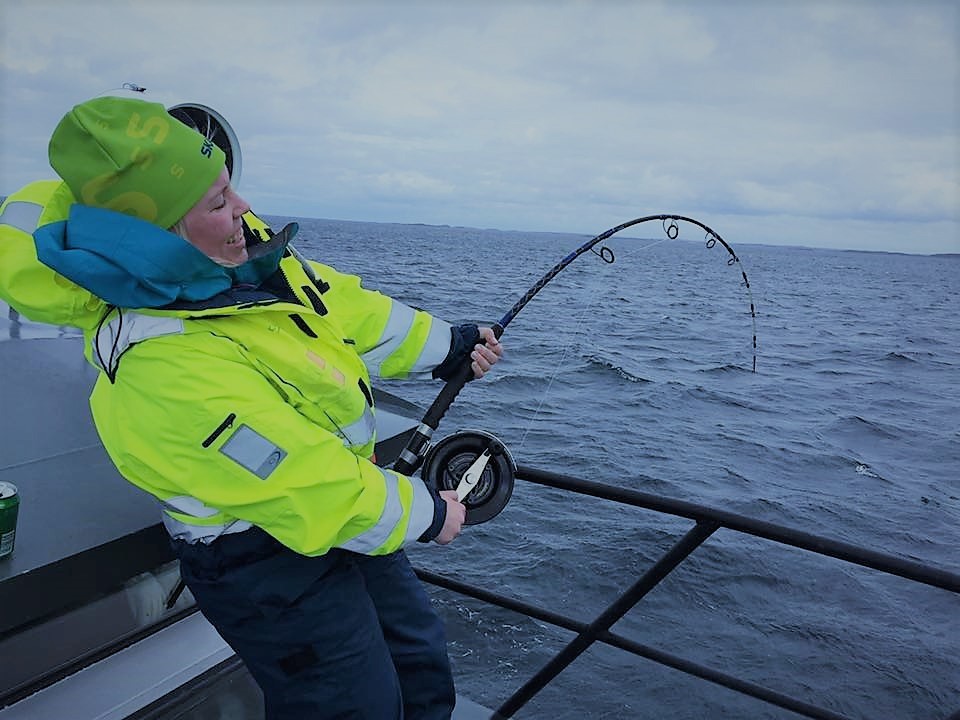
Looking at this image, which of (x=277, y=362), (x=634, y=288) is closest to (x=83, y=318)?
(x=277, y=362)

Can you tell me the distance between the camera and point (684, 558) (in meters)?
2.14

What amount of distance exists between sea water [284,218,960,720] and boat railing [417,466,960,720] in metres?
2.04

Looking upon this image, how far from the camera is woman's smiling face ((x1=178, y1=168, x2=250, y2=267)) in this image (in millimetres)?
1700

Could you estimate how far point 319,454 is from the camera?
159 cm

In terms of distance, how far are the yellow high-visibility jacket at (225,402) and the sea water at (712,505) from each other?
249 centimetres

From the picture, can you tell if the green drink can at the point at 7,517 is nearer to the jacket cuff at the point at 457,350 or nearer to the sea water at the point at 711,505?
the jacket cuff at the point at 457,350

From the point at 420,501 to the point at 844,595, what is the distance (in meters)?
8.62

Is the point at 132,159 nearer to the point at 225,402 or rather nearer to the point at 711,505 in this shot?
the point at 225,402

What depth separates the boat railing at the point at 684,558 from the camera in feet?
5.89

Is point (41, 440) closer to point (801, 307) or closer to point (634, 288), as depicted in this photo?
point (634, 288)

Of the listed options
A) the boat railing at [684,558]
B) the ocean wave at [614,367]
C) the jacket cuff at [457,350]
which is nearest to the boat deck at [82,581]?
the jacket cuff at [457,350]

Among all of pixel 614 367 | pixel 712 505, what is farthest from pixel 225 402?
pixel 614 367

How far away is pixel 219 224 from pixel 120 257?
28cm

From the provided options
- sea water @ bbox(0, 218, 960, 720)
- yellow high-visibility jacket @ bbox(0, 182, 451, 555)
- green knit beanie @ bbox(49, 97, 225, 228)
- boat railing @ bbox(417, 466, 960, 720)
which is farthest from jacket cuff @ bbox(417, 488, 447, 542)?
sea water @ bbox(0, 218, 960, 720)
